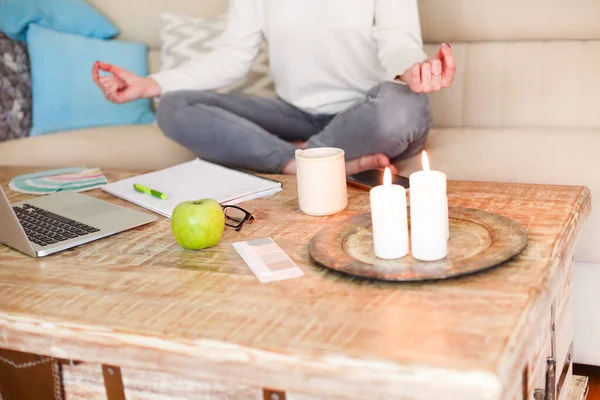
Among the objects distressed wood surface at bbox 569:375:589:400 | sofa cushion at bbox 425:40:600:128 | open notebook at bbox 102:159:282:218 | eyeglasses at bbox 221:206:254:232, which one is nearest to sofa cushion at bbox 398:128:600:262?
sofa cushion at bbox 425:40:600:128

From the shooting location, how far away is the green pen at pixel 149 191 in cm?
132

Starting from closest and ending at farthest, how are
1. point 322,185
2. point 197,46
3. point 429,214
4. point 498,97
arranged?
point 429,214
point 322,185
point 498,97
point 197,46

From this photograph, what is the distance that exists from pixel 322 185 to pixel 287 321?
0.40 m

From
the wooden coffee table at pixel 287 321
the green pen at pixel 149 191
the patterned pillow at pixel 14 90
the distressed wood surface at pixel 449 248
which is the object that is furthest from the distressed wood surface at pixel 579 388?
the patterned pillow at pixel 14 90

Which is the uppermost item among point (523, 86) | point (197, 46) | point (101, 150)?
point (197, 46)

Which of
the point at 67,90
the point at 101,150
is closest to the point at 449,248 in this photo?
→ the point at 101,150

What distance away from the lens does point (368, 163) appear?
1.59 m

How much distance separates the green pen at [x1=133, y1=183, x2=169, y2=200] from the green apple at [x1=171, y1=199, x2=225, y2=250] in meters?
0.24

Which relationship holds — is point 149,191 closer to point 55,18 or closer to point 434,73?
point 434,73

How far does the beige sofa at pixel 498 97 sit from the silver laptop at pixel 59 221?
514 mm

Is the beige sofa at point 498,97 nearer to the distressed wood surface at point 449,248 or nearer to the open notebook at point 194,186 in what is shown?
the open notebook at point 194,186

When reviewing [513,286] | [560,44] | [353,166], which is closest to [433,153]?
[353,166]

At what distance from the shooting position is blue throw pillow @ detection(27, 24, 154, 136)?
88.4 inches

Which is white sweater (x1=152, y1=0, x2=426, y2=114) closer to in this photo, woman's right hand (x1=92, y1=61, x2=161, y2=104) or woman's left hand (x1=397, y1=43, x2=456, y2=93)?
woman's right hand (x1=92, y1=61, x2=161, y2=104)
